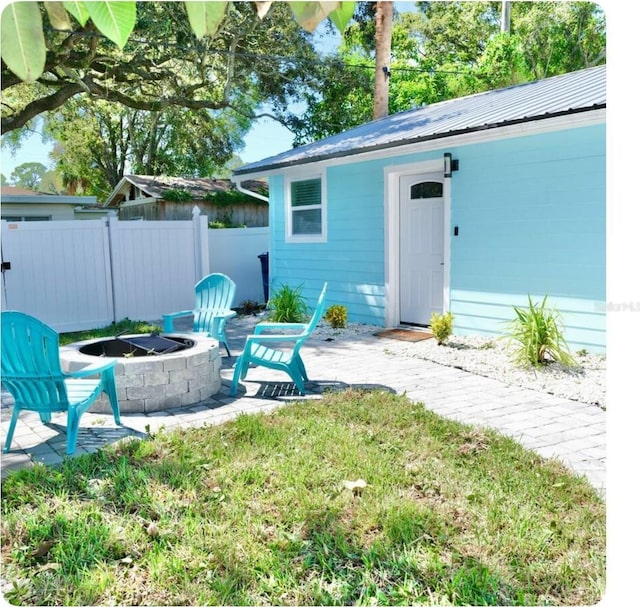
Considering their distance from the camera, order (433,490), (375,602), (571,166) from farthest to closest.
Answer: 1. (571,166)
2. (433,490)
3. (375,602)

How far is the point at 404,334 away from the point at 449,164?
2.41m

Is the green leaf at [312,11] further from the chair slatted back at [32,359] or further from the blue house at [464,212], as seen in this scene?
the blue house at [464,212]

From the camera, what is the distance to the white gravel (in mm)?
5246

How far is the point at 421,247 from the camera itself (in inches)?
331

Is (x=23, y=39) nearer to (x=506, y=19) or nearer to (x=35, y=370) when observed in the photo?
(x=35, y=370)

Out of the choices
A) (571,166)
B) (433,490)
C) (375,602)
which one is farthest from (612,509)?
(571,166)

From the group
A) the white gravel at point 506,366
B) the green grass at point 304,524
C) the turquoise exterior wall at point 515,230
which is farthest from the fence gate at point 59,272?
the green grass at point 304,524

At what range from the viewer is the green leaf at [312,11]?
1504 mm

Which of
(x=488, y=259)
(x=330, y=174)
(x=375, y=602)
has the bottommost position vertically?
(x=375, y=602)

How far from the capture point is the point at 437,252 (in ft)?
26.8

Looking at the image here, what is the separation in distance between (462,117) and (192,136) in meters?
17.7

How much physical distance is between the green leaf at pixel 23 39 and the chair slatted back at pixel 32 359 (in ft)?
8.46

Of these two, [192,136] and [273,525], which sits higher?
[192,136]

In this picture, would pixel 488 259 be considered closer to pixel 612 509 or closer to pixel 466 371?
pixel 466 371
